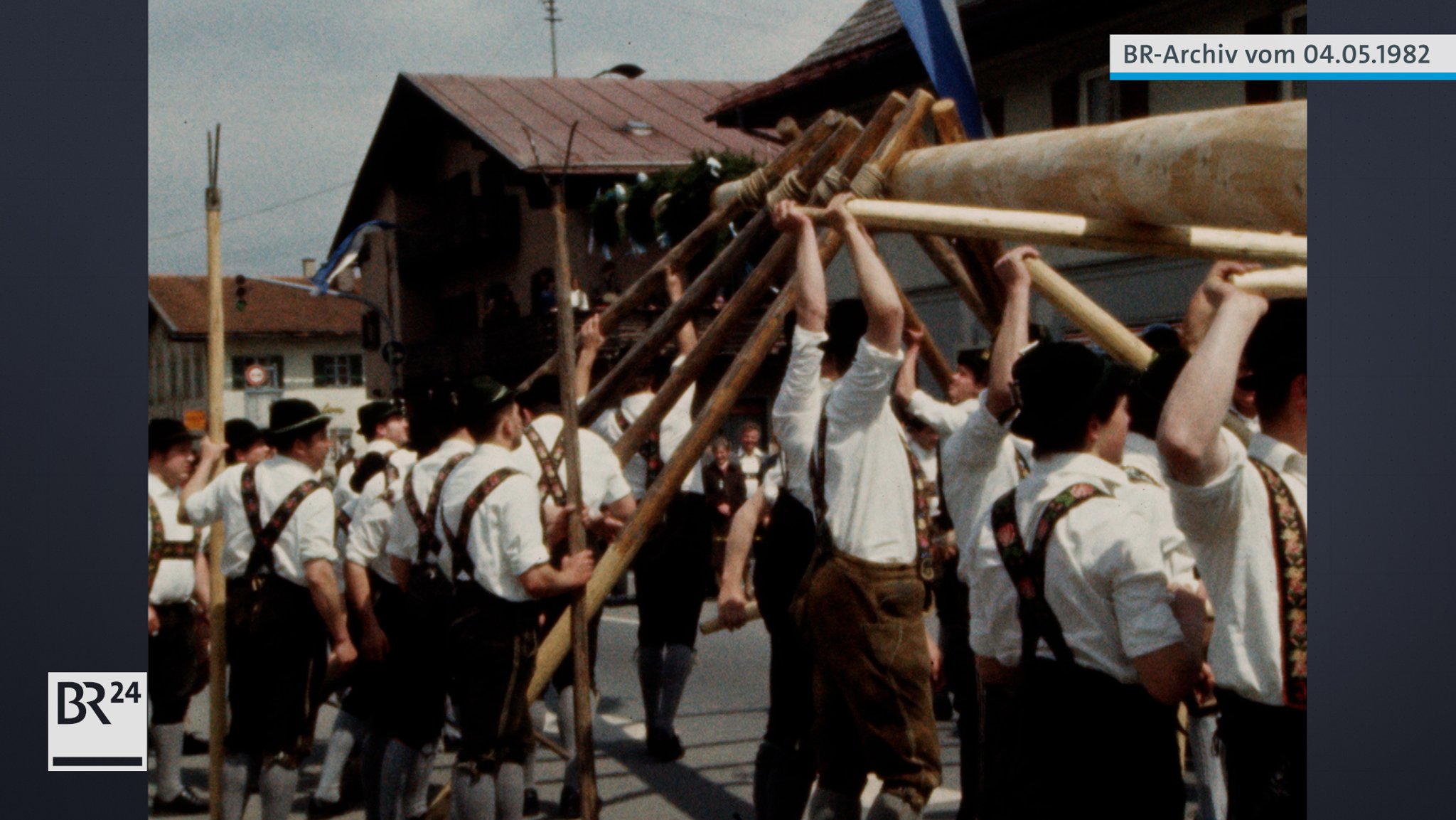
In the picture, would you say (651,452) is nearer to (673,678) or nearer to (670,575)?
(670,575)

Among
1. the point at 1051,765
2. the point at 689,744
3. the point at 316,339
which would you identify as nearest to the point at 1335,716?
the point at 1051,765

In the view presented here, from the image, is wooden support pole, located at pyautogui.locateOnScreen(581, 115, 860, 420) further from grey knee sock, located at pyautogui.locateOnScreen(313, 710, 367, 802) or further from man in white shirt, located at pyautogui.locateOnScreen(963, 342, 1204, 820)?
grey knee sock, located at pyautogui.locateOnScreen(313, 710, 367, 802)

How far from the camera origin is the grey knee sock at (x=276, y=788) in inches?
231

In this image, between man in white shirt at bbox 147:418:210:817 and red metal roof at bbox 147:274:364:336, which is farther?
man in white shirt at bbox 147:418:210:817

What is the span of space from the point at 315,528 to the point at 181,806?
2.09 metres

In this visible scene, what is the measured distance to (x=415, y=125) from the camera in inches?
779

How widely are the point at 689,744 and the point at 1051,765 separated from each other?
500 centimetres

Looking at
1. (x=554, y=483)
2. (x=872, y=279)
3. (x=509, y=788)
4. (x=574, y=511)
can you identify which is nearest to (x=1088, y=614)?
(x=872, y=279)

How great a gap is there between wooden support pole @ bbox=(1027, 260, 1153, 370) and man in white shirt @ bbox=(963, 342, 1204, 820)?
145mm

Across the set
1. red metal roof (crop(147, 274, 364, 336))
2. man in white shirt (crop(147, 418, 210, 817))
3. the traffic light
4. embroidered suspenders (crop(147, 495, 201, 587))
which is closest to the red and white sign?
red metal roof (crop(147, 274, 364, 336))

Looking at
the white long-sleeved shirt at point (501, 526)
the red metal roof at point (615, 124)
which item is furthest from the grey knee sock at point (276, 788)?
the red metal roof at point (615, 124)

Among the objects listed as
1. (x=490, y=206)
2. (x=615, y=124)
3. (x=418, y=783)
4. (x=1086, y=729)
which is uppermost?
(x=490, y=206)

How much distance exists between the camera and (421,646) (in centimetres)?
585

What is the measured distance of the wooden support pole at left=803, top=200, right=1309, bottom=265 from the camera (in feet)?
10.5
